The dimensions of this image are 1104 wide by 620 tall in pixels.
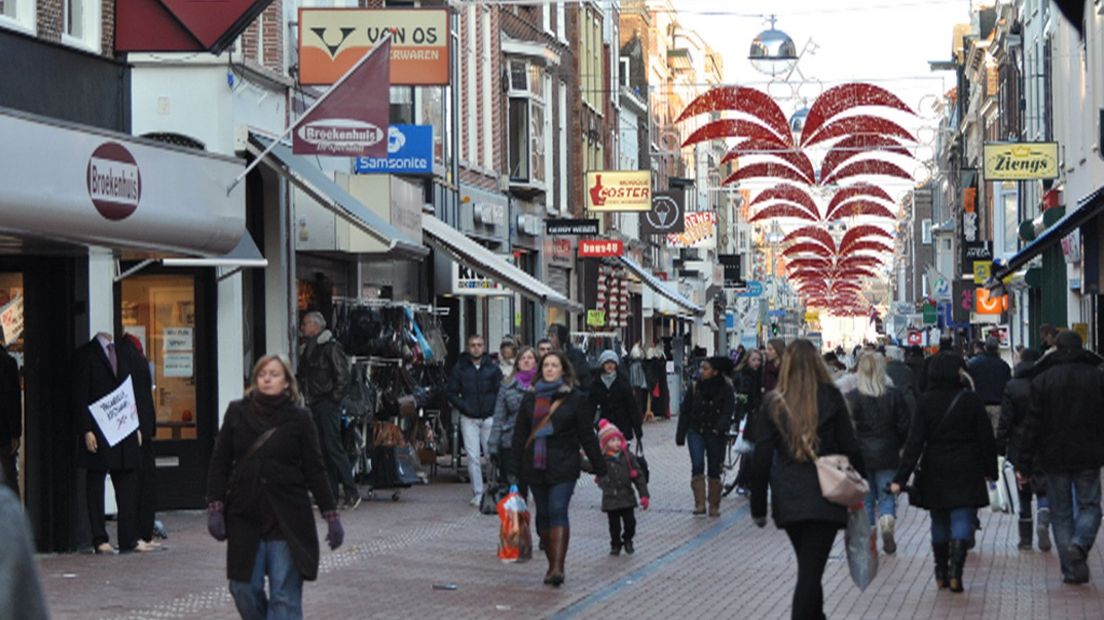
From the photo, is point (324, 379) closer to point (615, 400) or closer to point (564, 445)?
point (615, 400)

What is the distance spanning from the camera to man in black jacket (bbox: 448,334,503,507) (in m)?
20.9

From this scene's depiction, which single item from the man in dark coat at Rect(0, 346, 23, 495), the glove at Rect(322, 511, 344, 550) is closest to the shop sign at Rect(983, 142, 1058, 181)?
the man in dark coat at Rect(0, 346, 23, 495)

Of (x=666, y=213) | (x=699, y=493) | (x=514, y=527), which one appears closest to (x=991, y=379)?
(x=699, y=493)

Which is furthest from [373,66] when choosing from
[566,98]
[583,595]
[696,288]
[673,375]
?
[696,288]

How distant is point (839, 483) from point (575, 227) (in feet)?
102

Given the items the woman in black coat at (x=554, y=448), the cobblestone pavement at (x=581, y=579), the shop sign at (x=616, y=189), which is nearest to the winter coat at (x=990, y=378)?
the cobblestone pavement at (x=581, y=579)

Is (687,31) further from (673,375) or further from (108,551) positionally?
(108,551)

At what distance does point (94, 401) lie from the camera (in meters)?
15.3

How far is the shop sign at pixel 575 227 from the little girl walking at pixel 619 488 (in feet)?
77.6

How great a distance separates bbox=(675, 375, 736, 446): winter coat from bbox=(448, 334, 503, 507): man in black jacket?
2109 millimetres

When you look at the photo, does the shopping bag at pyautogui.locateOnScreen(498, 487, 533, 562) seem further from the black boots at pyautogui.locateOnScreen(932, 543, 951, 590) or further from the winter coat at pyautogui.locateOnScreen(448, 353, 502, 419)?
the winter coat at pyautogui.locateOnScreen(448, 353, 502, 419)

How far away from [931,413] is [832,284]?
3929 inches

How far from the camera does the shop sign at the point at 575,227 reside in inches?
1578

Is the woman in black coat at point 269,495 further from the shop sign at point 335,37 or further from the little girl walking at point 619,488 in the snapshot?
the shop sign at point 335,37
